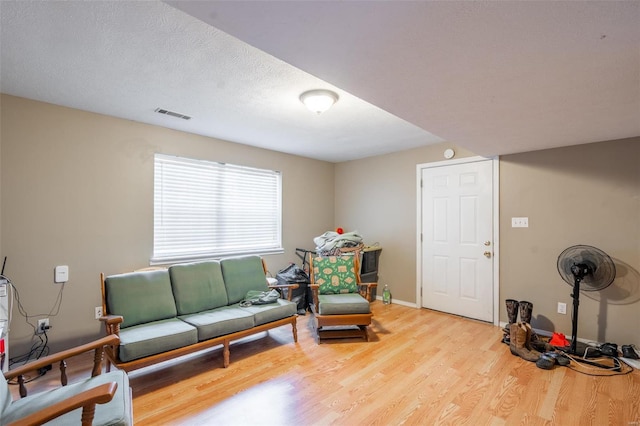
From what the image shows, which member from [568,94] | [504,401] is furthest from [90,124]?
[504,401]

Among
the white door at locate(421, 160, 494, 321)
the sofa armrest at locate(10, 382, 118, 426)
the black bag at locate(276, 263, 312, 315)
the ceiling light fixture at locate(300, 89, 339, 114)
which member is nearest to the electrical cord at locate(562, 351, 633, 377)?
the white door at locate(421, 160, 494, 321)

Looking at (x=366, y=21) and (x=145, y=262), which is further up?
(x=366, y=21)

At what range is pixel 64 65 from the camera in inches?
82.3

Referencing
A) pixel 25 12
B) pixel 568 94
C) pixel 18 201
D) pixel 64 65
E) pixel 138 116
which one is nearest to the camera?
pixel 25 12

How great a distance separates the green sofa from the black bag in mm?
769

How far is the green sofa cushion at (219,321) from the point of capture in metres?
2.58

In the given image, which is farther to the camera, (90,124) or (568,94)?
(90,124)

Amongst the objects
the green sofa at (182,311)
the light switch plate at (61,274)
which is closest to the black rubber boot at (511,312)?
the green sofa at (182,311)

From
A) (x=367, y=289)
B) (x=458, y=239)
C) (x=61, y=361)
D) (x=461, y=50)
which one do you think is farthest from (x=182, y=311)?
(x=458, y=239)

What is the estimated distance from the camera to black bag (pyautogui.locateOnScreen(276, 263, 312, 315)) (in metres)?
4.16

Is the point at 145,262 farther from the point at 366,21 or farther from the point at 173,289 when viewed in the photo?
the point at 366,21

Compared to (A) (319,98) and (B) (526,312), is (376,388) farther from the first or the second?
(A) (319,98)

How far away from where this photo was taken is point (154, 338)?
229 cm

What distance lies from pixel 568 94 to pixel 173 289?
11.4ft
